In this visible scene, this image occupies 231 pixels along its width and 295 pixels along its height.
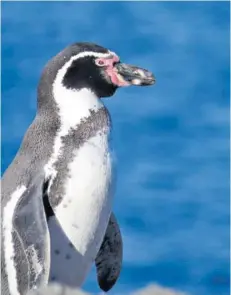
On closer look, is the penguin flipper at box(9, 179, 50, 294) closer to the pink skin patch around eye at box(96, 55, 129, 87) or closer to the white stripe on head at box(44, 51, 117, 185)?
the white stripe on head at box(44, 51, 117, 185)

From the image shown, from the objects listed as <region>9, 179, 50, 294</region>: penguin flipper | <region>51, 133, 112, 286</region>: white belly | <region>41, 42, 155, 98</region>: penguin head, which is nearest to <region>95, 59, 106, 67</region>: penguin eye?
<region>41, 42, 155, 98</region>: penguin head

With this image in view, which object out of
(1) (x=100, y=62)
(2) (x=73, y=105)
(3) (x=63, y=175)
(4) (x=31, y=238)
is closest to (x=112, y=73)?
(1) (x=100, y=62)

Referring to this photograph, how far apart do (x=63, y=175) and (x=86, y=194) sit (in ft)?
0.22

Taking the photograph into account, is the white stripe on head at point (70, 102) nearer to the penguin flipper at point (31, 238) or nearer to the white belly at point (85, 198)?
the white belly at point (85, 198)

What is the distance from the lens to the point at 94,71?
→ 2.66m

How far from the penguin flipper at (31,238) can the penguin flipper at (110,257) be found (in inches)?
15.7

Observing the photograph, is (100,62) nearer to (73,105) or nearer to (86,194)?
(73,105)

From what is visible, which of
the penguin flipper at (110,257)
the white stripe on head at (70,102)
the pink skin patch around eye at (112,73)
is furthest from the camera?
the penguin flipper at (110,257)

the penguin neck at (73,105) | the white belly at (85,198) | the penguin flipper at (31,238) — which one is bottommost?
the penguin flipper at (31,238)

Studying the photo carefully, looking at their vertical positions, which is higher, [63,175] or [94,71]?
[94,71]

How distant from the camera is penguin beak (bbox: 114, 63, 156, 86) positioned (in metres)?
2.70

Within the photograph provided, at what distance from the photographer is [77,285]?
257 cm

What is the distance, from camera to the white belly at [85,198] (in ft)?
8.24

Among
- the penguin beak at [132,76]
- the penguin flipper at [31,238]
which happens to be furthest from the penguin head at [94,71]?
the penguin flipper at [31,238]
